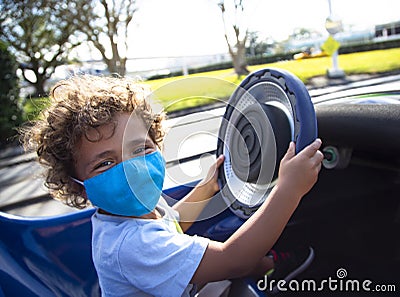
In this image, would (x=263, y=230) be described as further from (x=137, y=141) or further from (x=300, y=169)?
(x=137, y=141)

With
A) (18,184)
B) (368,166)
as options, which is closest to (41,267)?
(368,166)

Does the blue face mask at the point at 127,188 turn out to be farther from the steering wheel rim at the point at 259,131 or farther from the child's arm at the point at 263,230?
the steering wheel rim at the point at 259,131

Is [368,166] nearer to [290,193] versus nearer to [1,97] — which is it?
[290,193]

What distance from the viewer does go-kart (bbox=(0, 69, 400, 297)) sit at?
1221 millimetres

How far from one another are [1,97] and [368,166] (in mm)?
9263

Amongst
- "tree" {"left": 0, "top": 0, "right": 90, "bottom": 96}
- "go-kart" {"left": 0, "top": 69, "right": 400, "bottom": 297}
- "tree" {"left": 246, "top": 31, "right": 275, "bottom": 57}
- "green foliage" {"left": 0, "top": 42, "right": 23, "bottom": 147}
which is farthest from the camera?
"tree" {"left": 0, "top": 0, "right": 90, "bottom": 96}

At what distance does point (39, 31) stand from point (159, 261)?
16.1 metres

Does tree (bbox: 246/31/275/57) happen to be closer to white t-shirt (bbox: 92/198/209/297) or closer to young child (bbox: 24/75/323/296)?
young child (bbox: 24/75/323/296)

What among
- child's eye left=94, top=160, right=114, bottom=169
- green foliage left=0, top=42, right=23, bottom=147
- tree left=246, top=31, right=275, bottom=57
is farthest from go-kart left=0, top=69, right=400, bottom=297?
green foliage left=0, top=42, right=23, bottom=147

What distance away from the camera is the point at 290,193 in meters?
1.03

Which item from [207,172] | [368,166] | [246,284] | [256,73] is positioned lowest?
[246,284]

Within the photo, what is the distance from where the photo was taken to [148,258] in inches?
39.4

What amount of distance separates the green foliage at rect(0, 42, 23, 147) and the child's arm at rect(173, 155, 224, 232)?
Answer: 8.59m

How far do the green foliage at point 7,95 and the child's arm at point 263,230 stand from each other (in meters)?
9.07
